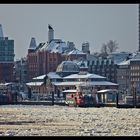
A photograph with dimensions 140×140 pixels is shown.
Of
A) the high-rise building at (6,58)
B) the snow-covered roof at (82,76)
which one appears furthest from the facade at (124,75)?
the high-rise building at (6,58)

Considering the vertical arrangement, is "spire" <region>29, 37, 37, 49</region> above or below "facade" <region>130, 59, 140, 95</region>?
above

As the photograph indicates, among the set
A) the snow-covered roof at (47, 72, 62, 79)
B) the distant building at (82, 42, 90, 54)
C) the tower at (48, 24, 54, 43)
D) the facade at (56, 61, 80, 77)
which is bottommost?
the snow-covered roof at (47, 72, 62, 79)

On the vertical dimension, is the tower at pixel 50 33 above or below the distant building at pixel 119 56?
above

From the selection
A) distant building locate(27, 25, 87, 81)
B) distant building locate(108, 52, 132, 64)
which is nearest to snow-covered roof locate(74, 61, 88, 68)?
distant building locate(108, 52, 132, 64)

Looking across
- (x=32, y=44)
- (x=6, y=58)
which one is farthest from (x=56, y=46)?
(x=32, y=44)

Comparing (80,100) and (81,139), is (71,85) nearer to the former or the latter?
(80,100)

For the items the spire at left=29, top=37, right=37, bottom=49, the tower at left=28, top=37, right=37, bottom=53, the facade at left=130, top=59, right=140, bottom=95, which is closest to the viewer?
the facade at left=130, top=59, right=140, bottom=95

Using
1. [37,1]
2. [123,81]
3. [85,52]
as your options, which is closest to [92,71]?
[123,81]

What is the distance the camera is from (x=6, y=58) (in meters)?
155

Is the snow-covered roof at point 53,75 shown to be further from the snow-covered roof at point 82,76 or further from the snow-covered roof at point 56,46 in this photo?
the snow-covered roof at point 56,46

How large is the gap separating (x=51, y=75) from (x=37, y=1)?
13231cm

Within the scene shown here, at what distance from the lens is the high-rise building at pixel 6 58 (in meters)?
149

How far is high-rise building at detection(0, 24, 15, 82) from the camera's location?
149 m

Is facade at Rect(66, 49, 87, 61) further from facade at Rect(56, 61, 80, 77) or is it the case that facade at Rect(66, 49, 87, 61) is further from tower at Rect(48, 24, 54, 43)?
facade at Rect(56, 61, 80, 77)
